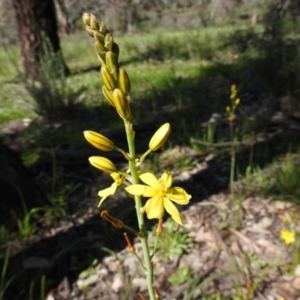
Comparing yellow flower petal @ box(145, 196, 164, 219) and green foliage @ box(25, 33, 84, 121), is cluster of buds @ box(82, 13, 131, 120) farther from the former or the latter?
green foliage @ box(25, 33, 84, 121)

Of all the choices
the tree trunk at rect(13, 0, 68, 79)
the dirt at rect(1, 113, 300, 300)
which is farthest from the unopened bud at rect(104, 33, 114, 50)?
the tree trunk at rect(13, 0, 68, 79)

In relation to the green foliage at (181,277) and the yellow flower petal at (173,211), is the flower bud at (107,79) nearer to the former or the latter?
the yellow flower petal at (173,211)

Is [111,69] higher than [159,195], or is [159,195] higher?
[111,69]

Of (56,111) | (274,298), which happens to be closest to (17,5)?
(56,111)

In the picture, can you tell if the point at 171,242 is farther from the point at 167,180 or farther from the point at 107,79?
the point at 107,79

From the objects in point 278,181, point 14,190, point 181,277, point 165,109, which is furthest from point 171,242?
point 165,109

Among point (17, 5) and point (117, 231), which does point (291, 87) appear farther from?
point (17, 5)

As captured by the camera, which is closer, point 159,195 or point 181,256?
point 159,195
